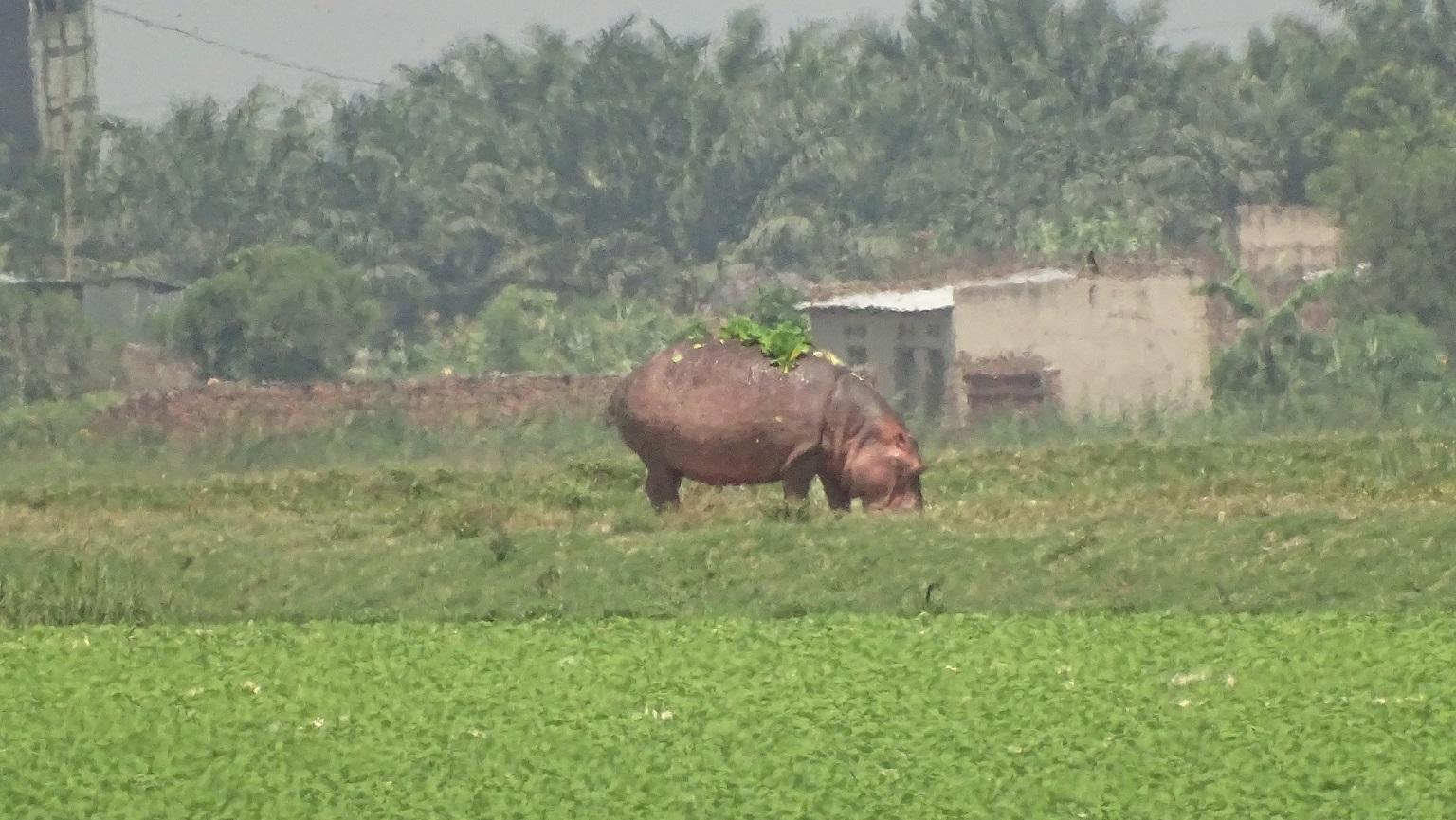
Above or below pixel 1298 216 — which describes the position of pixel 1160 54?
above

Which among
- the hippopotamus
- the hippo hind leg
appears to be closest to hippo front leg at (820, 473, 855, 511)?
the hippopotamus

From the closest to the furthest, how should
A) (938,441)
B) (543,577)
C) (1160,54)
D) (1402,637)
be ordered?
(1402,637) → (543,577) → (938,441) → (1160,54)

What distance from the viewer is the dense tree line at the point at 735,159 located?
196 ft

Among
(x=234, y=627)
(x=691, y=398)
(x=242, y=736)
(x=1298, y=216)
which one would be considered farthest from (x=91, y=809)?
(x=1298, y=216)

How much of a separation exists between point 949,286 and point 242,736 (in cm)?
3257

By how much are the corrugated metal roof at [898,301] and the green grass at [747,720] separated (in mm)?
26971

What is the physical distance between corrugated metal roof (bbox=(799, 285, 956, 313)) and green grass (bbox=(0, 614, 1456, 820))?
26971 mm

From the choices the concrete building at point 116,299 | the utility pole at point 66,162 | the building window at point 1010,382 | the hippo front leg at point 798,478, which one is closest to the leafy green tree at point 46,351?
the concrete building at point 116,299

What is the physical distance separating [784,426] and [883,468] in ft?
2.88

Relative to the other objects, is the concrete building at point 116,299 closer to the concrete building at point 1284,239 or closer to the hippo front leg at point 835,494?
the concrete building at point 1284,239

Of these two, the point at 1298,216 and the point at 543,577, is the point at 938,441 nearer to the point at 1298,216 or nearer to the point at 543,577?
the point at 543,577

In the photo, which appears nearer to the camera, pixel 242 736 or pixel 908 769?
pixel 908 769

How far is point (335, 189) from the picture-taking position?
206 feet

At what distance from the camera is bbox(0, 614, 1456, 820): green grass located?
959 cm
